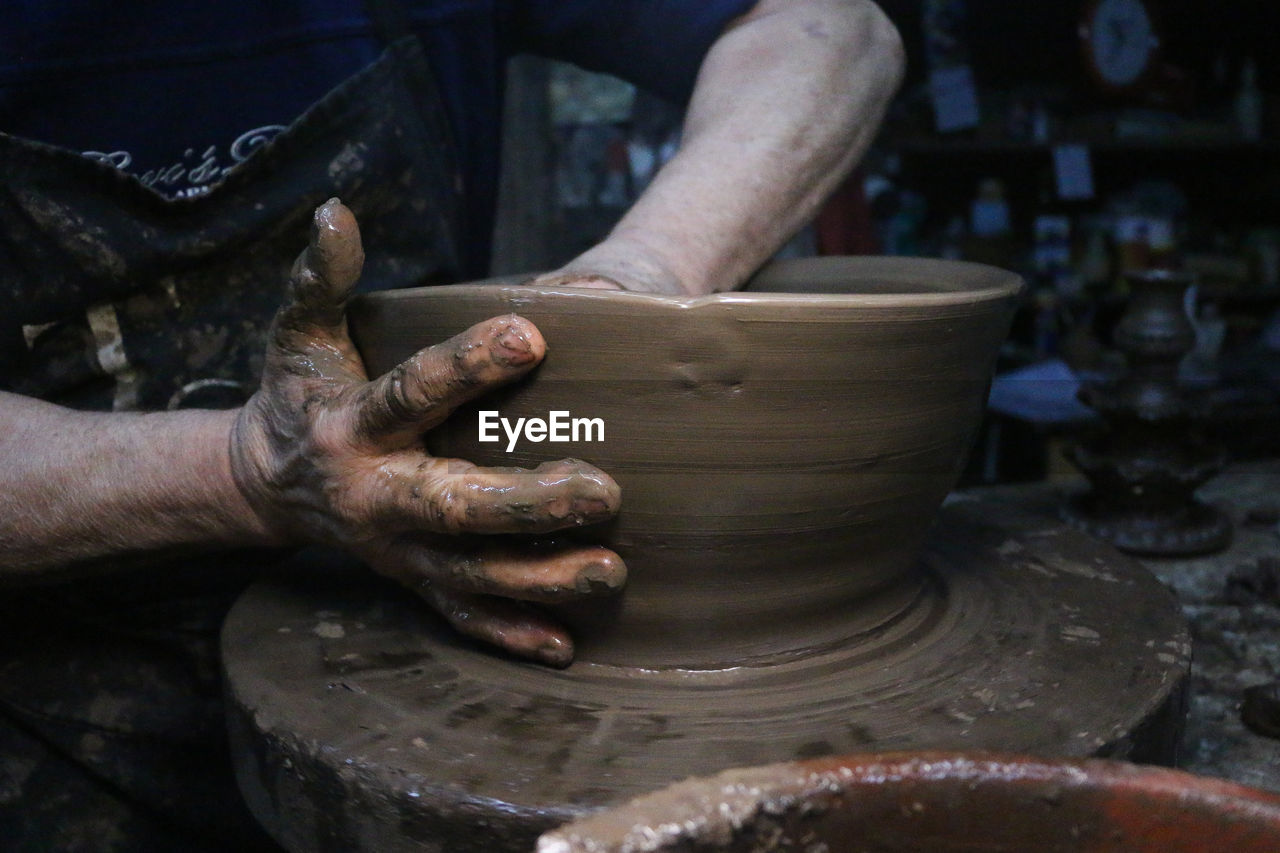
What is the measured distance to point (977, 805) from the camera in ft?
1.79

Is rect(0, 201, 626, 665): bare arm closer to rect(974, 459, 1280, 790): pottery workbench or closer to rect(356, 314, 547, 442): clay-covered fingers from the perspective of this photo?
rect(356, 314, 547, 442): clay-covered fingers

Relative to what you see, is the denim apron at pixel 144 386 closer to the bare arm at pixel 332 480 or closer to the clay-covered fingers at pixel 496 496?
the bare arm at pixel 332 480

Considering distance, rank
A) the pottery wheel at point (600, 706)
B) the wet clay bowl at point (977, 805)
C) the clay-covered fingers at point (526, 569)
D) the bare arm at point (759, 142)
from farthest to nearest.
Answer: the bare arm at point (759, 142) < the clay-covered fingers at point (526, 569) < the pottery wheel at point (600, 706) < the wet clay bowl at point (977, 805)

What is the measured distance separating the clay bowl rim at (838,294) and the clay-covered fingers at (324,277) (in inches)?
1.4

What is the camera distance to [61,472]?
102 centimetres

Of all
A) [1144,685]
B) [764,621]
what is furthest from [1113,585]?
[764,621]

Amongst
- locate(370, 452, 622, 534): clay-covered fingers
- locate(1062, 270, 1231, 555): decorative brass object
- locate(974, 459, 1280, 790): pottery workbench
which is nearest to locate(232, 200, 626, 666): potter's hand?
locate(370, 452, 622, 534): clay-covered fingers

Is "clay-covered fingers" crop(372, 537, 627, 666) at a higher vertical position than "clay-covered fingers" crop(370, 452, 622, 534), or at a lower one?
lower

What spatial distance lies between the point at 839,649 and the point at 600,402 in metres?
0.31

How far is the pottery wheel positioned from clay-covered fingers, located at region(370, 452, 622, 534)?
0.14m

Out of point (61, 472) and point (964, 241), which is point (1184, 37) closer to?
point (964, 241)

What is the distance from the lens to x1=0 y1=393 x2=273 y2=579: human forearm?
99cm

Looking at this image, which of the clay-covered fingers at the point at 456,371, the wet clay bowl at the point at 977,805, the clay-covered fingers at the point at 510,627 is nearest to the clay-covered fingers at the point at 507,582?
the clay-covered fingers at the point at 510,627

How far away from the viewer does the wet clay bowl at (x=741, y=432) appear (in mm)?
785
